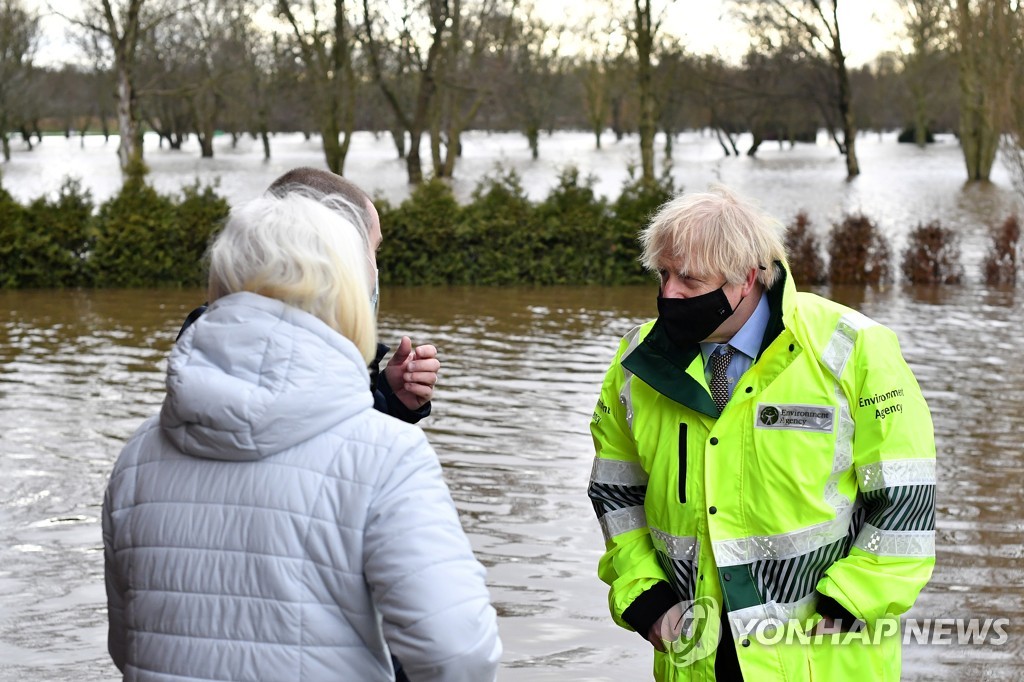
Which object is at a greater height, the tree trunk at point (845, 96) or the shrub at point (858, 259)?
the tree trunk at point (845, 96)

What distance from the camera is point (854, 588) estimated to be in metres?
2.75

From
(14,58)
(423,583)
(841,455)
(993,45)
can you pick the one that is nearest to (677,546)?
(841,455)

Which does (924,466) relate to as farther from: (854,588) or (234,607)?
(234,607)

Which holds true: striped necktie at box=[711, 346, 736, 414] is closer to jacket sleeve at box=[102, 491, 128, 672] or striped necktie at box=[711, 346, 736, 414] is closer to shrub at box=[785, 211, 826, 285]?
jacket sleeve at box=[102, 491, 128, 672]

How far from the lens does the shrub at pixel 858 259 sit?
62.1ft

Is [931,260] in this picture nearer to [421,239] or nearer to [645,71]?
[421,239]

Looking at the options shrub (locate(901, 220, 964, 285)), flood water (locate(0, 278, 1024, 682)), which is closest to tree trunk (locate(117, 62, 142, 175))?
flood water (locate(0, 278, 1024, 682))

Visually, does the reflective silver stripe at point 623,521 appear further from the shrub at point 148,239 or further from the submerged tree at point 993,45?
the shrub at point 148,239

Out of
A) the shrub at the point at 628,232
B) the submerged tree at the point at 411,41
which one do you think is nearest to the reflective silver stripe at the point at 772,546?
the shrub at the point at 628,232

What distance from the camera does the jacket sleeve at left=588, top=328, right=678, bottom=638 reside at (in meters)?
3.03

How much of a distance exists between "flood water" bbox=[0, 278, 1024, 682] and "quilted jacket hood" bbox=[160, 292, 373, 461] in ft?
10.9

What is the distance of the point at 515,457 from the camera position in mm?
8531

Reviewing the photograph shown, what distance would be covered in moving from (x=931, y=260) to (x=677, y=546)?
1739 cm

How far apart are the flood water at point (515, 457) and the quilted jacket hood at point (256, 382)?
130 inches
